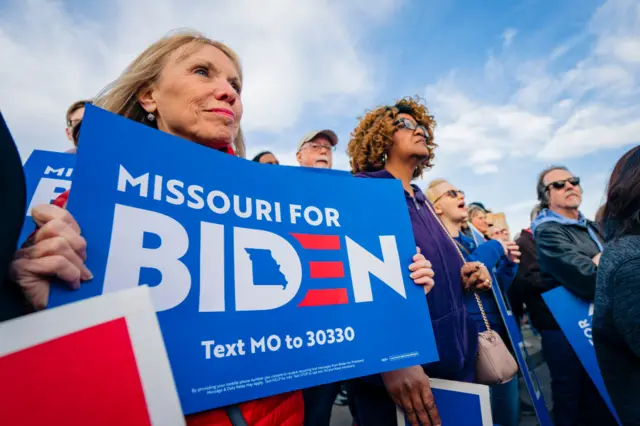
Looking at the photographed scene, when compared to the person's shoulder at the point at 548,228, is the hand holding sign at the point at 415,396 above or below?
below

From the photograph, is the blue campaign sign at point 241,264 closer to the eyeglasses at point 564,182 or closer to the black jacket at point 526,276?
the black jacket at point 526,276

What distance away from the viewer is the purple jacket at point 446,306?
4.53 ft

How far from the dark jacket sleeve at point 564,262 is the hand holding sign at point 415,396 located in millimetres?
1866

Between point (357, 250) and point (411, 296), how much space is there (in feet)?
0.81

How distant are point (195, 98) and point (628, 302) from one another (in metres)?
1.75

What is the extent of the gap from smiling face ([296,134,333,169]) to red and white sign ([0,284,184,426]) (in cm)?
345

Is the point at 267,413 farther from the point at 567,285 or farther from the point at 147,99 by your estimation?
the point at 567,285

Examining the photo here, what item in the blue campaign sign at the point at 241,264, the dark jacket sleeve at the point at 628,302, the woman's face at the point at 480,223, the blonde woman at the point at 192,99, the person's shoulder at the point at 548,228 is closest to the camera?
the blue campaign sign at the point at 241,264

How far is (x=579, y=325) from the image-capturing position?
7.59ft

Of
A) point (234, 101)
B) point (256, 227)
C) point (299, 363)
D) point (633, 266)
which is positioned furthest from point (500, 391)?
point (234, 101)

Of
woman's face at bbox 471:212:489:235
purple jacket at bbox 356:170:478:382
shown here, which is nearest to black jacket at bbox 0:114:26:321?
purple jacket at bbox 356:170:478:382

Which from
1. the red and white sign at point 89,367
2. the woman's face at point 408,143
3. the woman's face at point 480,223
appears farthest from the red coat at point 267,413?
the woman's face at point 480,223

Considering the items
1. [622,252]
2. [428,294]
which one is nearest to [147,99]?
[428,294]

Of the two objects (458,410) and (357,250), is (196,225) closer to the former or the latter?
(357,250)
